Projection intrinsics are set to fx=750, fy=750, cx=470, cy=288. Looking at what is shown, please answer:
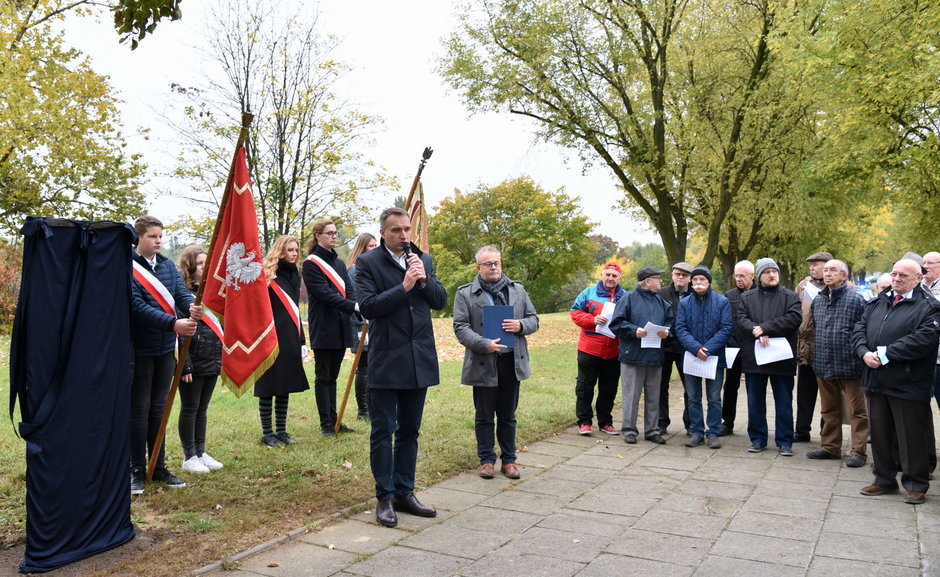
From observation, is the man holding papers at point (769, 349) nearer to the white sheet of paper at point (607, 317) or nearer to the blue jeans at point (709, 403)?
the blue jeans at point (709, 403)

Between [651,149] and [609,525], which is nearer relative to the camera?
[609,525]

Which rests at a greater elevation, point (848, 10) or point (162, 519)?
point (848, 10)

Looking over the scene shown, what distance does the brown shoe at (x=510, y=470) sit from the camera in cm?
670

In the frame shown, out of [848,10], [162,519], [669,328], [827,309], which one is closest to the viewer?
[162,519]

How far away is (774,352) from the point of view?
7.83 m

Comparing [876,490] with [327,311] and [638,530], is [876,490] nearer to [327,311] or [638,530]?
[638,530]

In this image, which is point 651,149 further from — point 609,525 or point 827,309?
point 609,525

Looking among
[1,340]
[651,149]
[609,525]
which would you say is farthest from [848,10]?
[1,340]

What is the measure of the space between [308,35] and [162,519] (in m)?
18.5

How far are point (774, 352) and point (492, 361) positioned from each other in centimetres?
319

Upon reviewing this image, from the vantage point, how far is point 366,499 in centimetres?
579

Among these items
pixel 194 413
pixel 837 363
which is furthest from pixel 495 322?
pixel 837 363

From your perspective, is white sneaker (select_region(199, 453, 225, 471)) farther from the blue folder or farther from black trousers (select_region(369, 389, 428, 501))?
the blue folder

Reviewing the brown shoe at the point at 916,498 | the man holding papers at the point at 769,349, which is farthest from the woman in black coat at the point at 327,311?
the brown shoe at the point at 916,498
